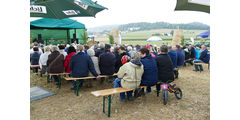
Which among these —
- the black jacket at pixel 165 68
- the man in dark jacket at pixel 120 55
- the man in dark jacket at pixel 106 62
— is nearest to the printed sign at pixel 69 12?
the man in dark jacket at pixel 106 62

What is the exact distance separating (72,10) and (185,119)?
412cm

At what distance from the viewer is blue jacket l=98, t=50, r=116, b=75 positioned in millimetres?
5230

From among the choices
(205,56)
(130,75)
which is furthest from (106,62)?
(205,56)

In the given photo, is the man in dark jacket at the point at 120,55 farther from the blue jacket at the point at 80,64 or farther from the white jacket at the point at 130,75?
the white jacket at the point at 130,75

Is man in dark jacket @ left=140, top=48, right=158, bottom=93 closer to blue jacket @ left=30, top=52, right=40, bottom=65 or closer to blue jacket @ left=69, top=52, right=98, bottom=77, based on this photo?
blue jacket @ left=69, top=52, right=98, bottom=77

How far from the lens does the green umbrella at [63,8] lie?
4414 mm

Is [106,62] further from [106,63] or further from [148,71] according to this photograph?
[148,71]

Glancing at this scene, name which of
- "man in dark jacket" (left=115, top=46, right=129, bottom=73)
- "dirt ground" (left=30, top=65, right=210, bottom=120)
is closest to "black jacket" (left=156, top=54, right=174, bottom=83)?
"dirt ground" (left=30, top=65, right=210, bottom=120)

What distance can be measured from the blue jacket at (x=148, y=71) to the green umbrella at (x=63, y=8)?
210cm

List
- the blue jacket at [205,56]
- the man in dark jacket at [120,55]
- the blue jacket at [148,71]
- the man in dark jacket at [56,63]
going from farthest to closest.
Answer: the blue jacket at [205,56], the man in dark jacket at [120,55], the man in dark jacket at [56,63], the blue jacket at [148,71]

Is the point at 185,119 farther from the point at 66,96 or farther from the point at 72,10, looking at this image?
the point at 72,10

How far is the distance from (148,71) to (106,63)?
5.28 ft

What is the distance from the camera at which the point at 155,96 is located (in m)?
4.78

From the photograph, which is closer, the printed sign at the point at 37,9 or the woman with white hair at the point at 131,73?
the woman with white hair at the point at 131,73
